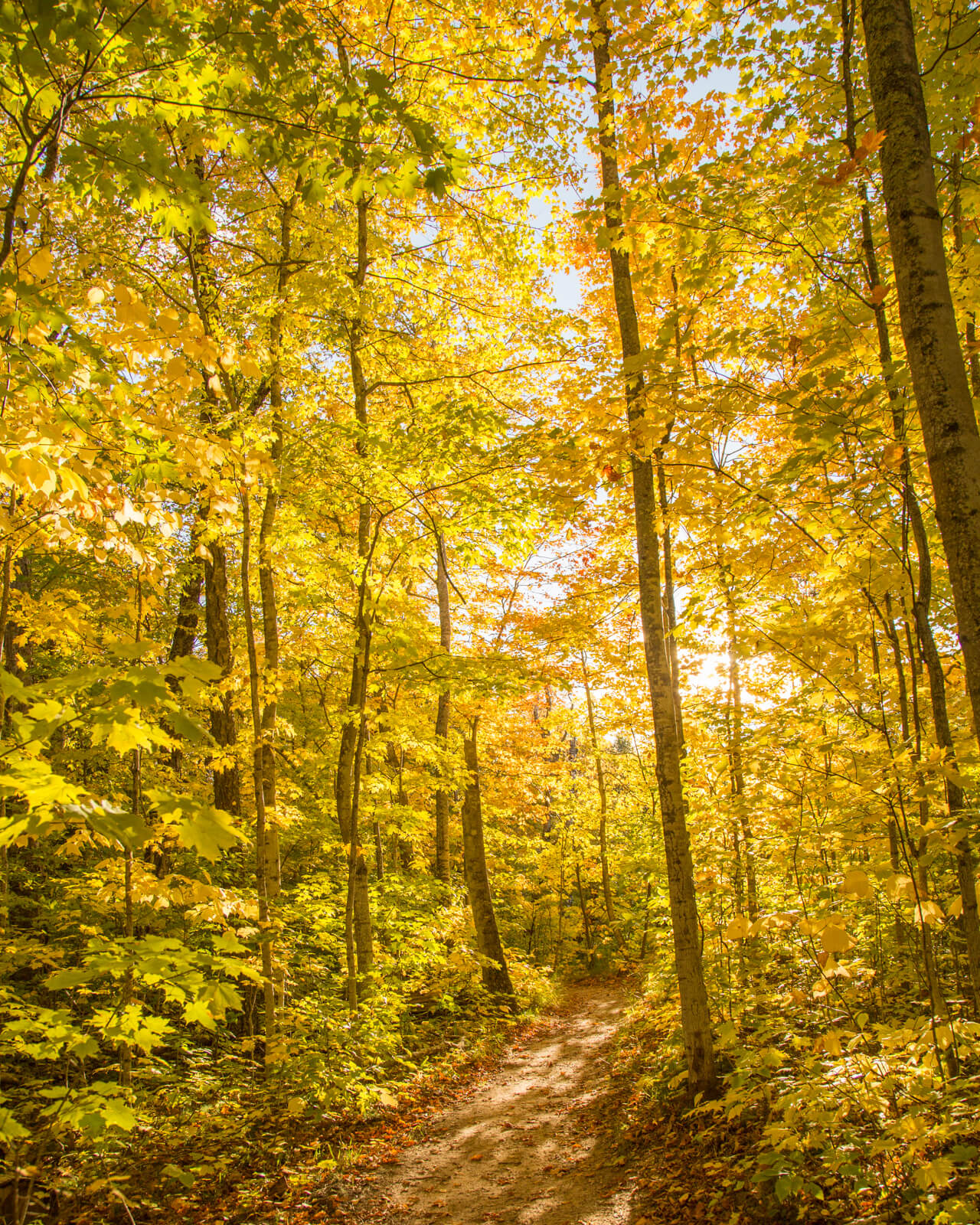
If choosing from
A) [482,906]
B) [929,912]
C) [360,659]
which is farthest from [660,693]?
[482,906]

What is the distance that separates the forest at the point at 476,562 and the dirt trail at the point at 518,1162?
54mm

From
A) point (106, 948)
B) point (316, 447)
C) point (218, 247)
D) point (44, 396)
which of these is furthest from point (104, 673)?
point (218, 247)

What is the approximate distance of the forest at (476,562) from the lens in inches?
103

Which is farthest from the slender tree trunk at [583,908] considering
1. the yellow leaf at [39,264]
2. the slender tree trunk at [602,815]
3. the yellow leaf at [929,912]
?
the yellow leaf at [39,264]

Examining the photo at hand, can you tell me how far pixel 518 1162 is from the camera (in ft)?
17.1

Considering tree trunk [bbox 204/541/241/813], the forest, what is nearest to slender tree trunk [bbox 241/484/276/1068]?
the forest

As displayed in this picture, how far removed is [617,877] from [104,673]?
67.9ft

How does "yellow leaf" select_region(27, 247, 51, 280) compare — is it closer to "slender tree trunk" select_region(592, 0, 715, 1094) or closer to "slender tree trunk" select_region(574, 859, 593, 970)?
"slender tree trunk" select_region(592, 0, 715, 1094)

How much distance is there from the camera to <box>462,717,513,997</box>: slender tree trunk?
1051 centimetres

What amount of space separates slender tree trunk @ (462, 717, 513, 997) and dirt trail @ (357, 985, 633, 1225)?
8.47ft

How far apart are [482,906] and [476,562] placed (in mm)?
6168

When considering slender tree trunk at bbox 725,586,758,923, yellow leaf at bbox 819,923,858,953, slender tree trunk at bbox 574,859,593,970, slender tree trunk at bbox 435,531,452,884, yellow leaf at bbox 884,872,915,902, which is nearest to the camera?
yellow leaf at bbox 819,923,858,953

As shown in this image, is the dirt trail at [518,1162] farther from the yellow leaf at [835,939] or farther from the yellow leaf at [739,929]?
the yellow leaf at [835,939]

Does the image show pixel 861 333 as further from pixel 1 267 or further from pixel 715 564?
pixel 1 267
